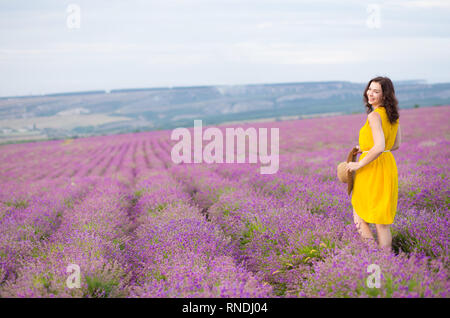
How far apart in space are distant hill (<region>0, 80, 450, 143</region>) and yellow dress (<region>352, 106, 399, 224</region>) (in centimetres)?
7492

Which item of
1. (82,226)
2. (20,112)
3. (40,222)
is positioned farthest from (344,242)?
(20,112)

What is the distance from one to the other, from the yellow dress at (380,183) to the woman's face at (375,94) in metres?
0.06

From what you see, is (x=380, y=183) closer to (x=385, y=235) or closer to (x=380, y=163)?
(x=380, y=163)

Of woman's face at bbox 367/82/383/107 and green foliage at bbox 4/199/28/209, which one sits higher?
woman's face at bbox 367/82/383/107

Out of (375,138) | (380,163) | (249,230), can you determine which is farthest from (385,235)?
(249,230)

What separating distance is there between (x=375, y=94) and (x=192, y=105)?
131m

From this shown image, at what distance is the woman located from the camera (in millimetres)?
2543

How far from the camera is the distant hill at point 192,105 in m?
82.6

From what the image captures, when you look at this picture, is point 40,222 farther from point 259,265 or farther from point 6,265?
point 259,265

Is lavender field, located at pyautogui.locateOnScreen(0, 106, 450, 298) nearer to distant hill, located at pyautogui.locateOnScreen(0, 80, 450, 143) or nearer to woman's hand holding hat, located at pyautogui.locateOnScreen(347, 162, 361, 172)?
woman's hand holding hat, located at pyautogui.locateOnScreen(347, 162, 361, 172)

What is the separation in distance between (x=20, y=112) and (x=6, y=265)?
7821 centimetres

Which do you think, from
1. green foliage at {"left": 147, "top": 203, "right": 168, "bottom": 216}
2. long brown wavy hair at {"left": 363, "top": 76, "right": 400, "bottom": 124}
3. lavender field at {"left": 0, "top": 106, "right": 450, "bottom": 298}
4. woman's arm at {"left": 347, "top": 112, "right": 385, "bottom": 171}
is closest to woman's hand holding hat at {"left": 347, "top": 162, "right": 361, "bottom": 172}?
woman's arm at {"left": 347, "top": 112, "right": 385, "bottom": 171}

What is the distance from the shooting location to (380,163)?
8.61 ft

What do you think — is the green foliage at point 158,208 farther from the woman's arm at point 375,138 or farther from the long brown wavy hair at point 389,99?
the long brown wavy hair at point 389,99
